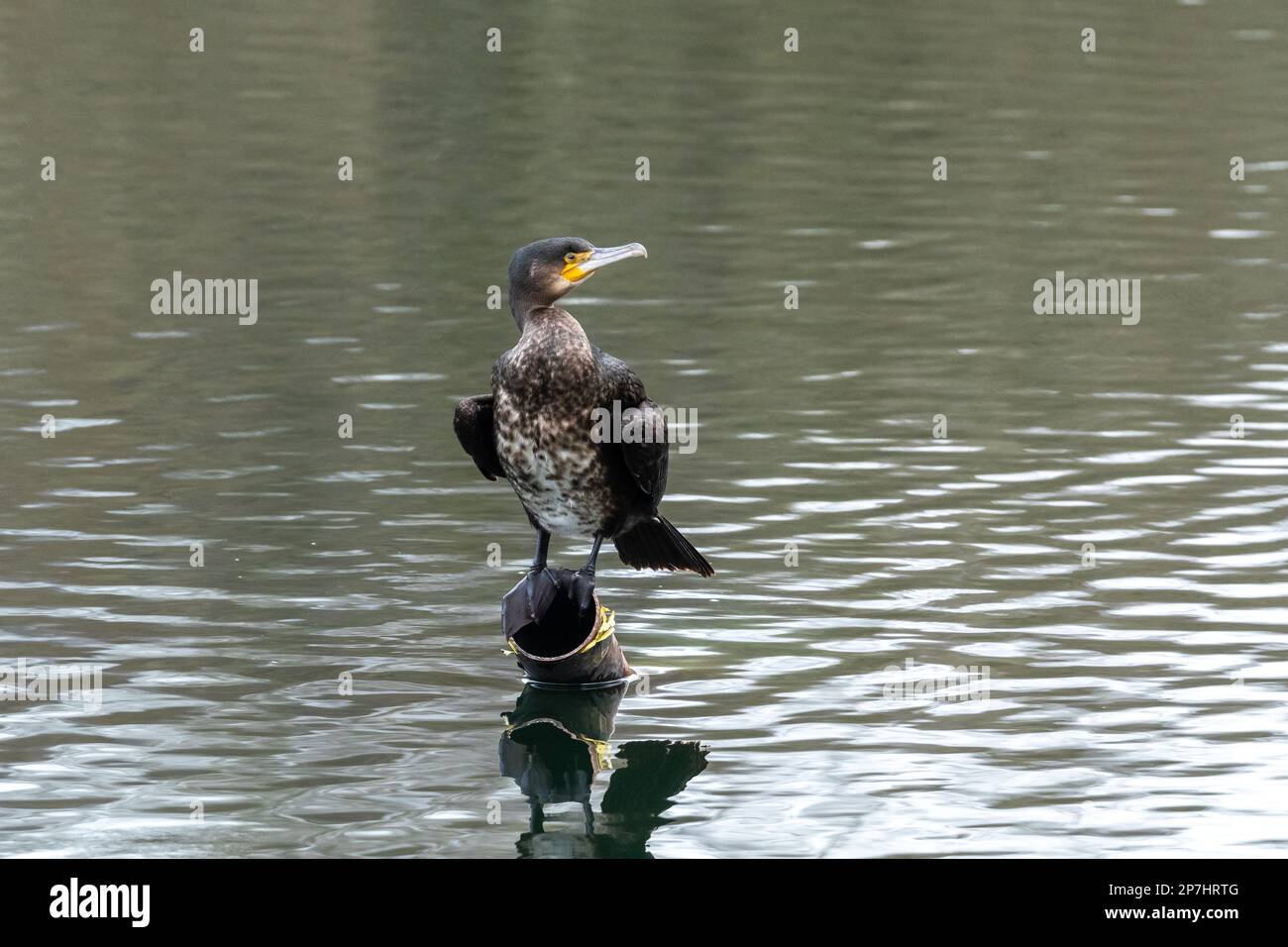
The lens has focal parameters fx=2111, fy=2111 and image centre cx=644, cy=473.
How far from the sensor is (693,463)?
44.4 ft

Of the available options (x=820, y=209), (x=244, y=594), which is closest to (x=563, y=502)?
(x=244, y=594)

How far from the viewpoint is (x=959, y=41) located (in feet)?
113

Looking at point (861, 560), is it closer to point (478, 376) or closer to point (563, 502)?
point (563, 502)

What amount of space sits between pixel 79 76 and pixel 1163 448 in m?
19.3

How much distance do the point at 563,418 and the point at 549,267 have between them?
0.65m

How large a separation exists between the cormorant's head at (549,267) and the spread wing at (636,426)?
0.34 metres

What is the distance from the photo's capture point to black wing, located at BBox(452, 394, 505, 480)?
906cm

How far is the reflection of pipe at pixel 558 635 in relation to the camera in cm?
915

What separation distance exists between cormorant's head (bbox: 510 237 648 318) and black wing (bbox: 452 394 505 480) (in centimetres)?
46
